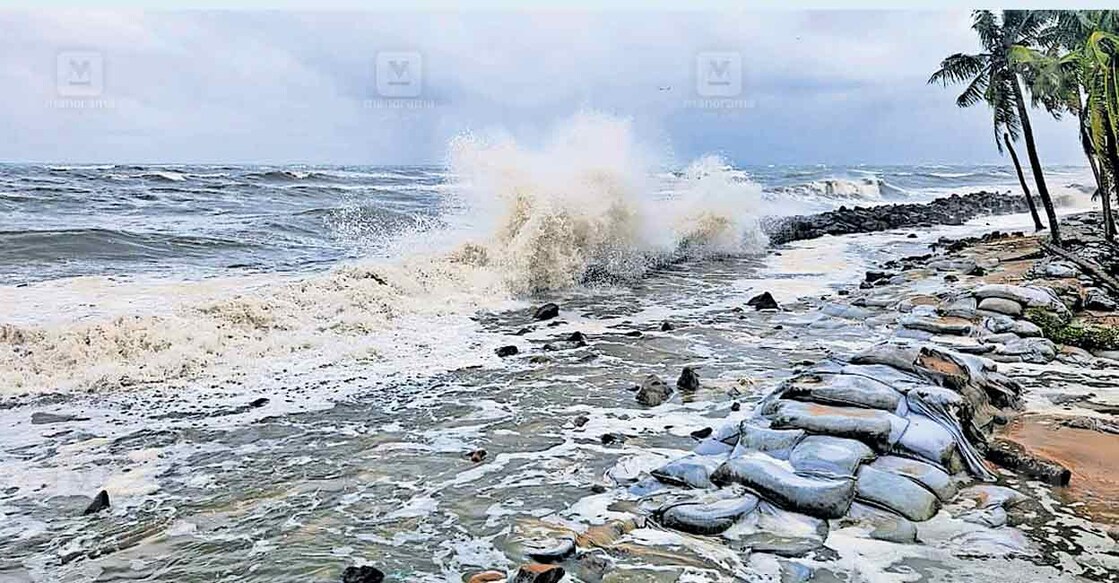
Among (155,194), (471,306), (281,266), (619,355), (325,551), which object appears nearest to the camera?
(325,551)

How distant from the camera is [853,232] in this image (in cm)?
2908

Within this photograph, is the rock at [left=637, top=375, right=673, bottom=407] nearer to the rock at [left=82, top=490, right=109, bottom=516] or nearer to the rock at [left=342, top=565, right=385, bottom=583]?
the rock at [left=342, top=565, right=385, bottom=583]

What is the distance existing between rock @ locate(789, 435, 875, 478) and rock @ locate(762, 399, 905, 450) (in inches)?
3.1

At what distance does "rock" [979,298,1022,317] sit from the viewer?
35.0ft

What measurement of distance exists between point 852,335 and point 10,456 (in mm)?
8660

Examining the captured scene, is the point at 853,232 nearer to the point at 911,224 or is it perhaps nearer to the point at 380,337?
the point at 911,224

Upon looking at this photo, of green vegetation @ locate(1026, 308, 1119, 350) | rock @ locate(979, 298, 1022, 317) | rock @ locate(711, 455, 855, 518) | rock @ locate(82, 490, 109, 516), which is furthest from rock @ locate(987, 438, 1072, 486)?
rock @ locate(82, 490, 109, 516)

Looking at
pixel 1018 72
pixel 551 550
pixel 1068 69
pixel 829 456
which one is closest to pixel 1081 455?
pixel 829 456

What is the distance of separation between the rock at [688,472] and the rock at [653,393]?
1.93 meters

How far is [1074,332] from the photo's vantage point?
962 cm

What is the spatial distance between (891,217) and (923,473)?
30.5 meters

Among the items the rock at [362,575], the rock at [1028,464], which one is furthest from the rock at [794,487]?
the rock at [362,575]

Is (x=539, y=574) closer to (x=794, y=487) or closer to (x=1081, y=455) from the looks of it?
(x=794, y=487)

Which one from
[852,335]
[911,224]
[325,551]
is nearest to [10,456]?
[325,551]
